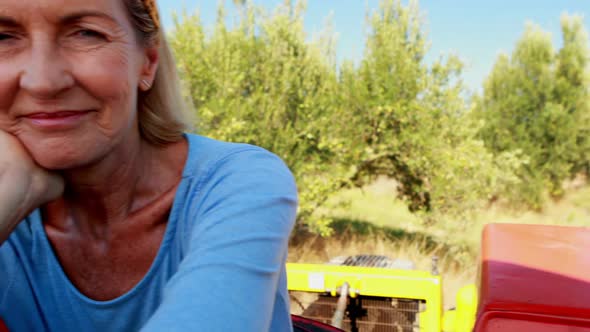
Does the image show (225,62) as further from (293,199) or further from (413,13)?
(293,199)

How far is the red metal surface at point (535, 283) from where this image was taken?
112cm

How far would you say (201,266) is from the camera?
2.39 feet

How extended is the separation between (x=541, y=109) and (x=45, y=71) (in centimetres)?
1740

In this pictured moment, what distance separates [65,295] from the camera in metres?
1.04

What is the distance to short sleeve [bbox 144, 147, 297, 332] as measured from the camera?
672 millimetres

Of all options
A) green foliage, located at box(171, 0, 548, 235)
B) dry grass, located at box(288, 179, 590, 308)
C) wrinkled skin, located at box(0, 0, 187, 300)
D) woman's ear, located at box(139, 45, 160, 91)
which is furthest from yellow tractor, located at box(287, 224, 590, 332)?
green foliage, located at box(171, 0, 548, 235)

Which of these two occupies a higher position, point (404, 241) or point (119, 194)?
point (119, 194)

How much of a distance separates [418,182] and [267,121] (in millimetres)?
3257

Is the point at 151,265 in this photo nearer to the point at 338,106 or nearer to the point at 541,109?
the point at 338,106

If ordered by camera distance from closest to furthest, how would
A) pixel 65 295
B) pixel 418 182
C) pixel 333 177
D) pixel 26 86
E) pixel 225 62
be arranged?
pixel 26 86
pixel 65 295
pixel 225 62
pixel 333 177
pixel 418 182

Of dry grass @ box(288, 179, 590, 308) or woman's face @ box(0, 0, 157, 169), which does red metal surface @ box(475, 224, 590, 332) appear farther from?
dry grass @ box(288, 179, 590, 308)

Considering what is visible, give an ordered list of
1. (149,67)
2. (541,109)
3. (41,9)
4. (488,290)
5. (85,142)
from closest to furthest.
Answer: (41,9) → (85,142) → (149,67) → (488,290) → (541,109)

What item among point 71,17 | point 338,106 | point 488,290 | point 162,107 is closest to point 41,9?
point 71,17

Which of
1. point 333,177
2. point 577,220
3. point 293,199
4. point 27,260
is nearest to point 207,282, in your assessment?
point 293,199
